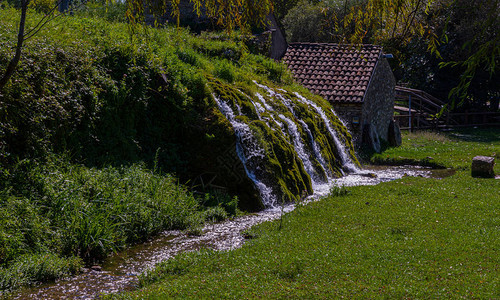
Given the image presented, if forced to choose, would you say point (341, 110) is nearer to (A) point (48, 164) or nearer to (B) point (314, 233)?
(B) point (314, 233)

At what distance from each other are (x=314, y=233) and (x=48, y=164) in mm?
5136

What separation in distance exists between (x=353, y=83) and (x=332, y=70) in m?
1.58

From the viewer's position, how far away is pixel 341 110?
66.7 ft

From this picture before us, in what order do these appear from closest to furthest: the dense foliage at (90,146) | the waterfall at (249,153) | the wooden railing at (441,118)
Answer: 1. the dense foliage at (90,146)
2. the waterfall at (249,153)
3. the wooden railing at (441,118)

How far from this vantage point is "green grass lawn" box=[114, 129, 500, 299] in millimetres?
5871

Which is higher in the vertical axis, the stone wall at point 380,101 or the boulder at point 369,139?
the stone wall at point 380,101

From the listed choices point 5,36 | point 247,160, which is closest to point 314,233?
point 247,160

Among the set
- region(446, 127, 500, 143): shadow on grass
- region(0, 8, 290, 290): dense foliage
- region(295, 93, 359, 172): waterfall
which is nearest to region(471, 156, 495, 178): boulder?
region(295, 93, 359, 172): waterfall

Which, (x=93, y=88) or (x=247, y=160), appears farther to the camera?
(x=247, y=160)

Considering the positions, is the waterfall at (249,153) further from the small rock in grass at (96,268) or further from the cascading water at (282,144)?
the small rock in grass at (96,268)

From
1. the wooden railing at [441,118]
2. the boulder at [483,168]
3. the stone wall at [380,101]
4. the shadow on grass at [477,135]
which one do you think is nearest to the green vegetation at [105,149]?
the boulder at [483,168]

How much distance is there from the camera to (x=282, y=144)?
41.0 feet

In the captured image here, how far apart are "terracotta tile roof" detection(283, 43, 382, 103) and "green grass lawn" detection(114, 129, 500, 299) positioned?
31.6 feet

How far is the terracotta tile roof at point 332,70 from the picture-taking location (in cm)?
2036
